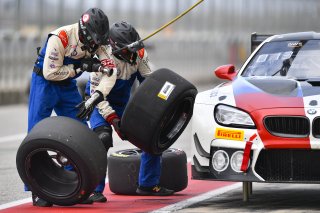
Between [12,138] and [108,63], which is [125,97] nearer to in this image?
[108,63]

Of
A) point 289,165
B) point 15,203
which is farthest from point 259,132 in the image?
point 15,203

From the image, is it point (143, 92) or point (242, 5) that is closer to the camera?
point (143, 92)

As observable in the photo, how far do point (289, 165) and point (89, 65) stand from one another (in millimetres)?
2024

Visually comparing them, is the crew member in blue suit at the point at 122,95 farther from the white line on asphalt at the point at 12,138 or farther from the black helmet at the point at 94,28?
the white line on asphalt at the point at 12,138

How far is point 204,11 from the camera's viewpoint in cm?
4453

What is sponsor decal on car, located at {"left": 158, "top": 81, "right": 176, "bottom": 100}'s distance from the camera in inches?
411

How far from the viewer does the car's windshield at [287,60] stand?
35.4 feet

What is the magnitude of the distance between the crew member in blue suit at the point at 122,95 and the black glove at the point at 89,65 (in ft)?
Answer: 0.49

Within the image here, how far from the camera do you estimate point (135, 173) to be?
11445 millimetres

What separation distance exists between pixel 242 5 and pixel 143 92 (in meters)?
39.5

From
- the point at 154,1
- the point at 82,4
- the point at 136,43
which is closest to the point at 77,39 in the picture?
the point at 136,43

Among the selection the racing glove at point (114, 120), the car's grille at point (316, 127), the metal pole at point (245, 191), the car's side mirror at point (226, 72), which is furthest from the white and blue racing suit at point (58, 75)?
the car's grille at point (316, 127)

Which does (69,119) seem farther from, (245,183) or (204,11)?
(204,11)

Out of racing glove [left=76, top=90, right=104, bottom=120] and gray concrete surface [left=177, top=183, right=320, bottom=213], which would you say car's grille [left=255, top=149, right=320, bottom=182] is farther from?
racing glove [left=76, top=90, right=104, bottom=120]
